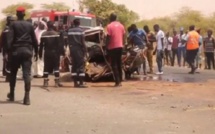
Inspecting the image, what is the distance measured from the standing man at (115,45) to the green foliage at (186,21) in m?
33.6

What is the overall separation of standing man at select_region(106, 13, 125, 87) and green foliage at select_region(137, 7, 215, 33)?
110 ft

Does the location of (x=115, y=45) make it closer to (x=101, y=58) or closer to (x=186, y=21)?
(x=101, y=58)

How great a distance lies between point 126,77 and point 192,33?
3.85m

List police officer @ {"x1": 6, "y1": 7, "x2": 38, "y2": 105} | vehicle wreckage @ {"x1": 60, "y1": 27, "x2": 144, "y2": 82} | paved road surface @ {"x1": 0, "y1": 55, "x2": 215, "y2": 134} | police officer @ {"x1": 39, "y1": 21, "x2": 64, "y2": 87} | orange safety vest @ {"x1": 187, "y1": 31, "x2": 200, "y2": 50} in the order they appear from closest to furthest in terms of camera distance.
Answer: paved road surface @ {"x1": 0, "y1": 55, "x2": 215, "y2": 134}, police officer @ {"x1": 6, "y1": 7, "x2": 38, "y2": 105}, police officer @ {"x1": 39, "y1": 21, "x2": 64, "y2": 87}, vehicle wreckage @ {"x1": 60, "y1": 27, "x2": 144, "y2": 82}, orange safety vest @ {"x1": 187, "y1": 31, "x2": 200, "y2": 50}

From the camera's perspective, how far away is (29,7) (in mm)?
72125

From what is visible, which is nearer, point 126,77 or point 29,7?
point 126,77

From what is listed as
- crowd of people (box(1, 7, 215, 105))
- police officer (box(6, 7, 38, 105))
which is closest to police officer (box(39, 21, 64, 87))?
crowd of people (box(1, 7, 215, 105))

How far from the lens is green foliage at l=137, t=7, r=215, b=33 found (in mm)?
52116

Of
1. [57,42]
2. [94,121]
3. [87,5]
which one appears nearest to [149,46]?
[57,42]

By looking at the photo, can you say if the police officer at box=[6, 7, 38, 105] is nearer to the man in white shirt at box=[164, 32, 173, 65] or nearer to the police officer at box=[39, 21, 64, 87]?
the police officer at box=[39, 21, 64, 87]

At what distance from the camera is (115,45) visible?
1504cm

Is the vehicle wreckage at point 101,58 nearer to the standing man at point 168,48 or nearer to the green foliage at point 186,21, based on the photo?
the standing man at point 168,48

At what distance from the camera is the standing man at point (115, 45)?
49.3 ft

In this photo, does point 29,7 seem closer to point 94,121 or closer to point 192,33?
point 192,33
